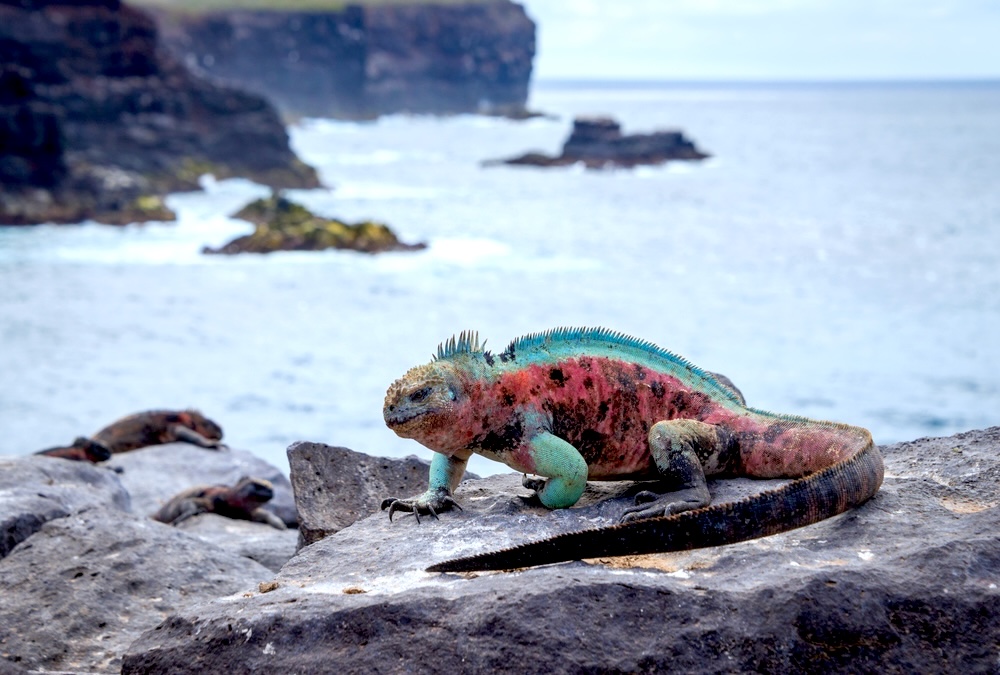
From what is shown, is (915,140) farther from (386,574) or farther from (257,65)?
(386,574)

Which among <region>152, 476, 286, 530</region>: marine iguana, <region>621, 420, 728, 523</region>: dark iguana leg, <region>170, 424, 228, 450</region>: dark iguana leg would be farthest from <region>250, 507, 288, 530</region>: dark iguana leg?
<region>621, 420, 728, 523</region>: dark iguana leg

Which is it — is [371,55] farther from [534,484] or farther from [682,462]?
[682,462]

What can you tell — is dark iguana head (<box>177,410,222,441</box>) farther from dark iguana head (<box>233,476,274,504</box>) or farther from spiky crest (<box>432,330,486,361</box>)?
spiky crest (<box>432,330,486,361</box>)

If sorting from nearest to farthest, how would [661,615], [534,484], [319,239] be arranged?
1. [661,615]
2. [534,484]
3. [319,239]

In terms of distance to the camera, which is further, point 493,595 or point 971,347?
point 971,347

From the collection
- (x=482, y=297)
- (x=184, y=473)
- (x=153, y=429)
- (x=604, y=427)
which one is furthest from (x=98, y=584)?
(x=482, y=297)

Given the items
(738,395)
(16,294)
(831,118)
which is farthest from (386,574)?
(831,118)

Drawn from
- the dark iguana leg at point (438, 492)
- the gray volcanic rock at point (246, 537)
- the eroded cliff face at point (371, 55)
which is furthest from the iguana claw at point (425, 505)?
the eroded cliff face at point (371, 55)
